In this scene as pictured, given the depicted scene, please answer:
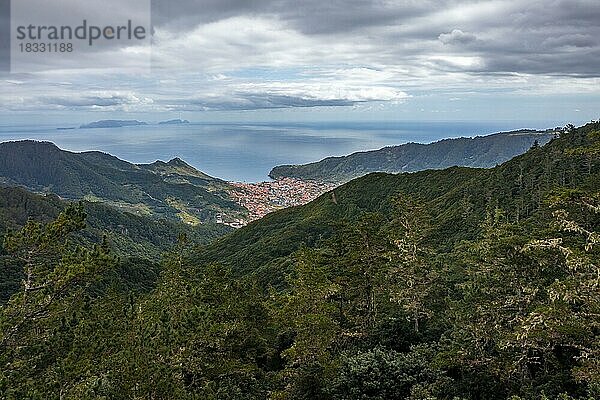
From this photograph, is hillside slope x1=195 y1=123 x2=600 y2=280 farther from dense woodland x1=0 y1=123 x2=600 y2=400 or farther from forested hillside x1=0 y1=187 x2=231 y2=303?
forested hillside x1=0 y1=187 x2=231 y2=303

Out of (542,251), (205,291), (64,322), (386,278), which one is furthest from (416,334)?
(64,322)

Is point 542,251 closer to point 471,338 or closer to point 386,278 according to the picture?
point 471,338

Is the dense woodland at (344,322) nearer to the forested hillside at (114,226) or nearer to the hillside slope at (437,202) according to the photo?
A: the hillside slope at (437,202)

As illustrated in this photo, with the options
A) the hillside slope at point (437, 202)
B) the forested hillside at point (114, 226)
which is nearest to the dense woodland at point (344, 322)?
the hillside slope at point (437, 202)

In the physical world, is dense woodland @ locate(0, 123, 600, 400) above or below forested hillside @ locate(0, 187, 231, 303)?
above

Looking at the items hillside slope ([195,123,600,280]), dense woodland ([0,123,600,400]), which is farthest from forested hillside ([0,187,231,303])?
dense woodland ([0,123,600,400])

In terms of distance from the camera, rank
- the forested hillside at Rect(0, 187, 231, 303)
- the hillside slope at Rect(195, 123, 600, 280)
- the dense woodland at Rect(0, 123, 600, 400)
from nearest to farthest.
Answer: the dense woodland at Rect(0, 123, 600, 400) < the hillside slope at Rect(195, 123, 600, 280) < the forested hillside at Rect(0, 187, 231, 303)

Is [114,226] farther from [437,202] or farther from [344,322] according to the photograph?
[344,322]

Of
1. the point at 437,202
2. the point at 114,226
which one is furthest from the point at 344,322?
the point at 114,226
